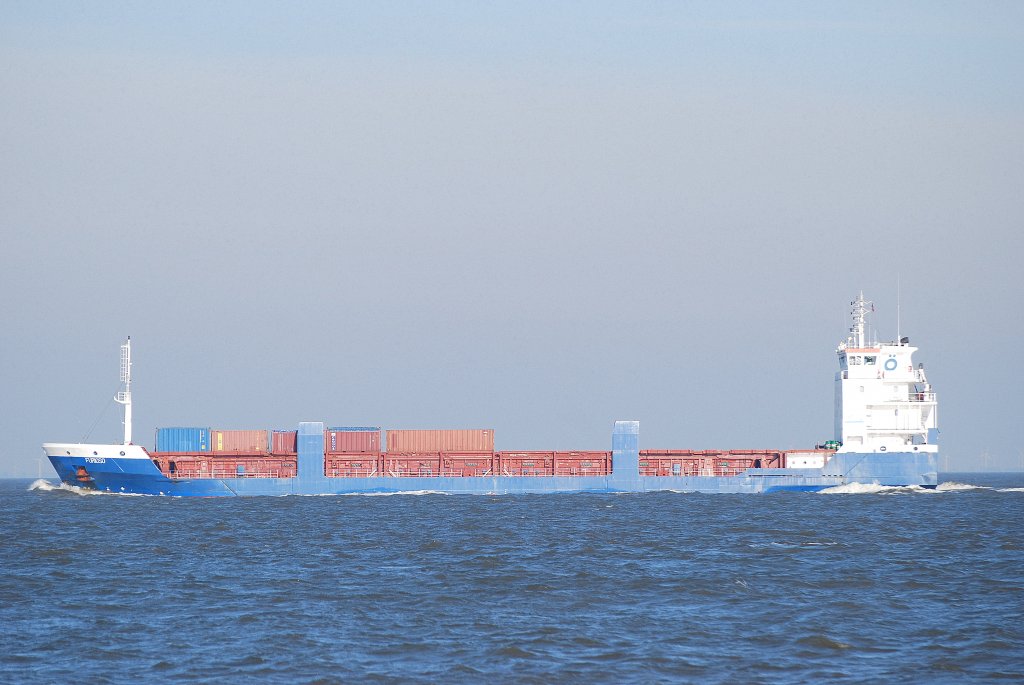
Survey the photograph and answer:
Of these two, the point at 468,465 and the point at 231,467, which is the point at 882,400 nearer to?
the point at 468,465

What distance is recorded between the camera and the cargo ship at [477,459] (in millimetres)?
58781

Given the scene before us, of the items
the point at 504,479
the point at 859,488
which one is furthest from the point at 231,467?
the point at 859,488

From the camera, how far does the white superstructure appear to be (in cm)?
5944

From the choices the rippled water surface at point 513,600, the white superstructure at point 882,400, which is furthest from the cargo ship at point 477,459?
the rippled water surface at point 513,600

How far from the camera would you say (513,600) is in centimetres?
2550

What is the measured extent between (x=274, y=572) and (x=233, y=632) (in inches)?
312

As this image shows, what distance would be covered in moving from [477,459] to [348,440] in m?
7.43

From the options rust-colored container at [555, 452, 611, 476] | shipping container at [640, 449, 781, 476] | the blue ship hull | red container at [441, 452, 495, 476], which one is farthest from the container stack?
shipping container at [640, 449, 781, 476]

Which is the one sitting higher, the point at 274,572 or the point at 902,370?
the point at 902,370

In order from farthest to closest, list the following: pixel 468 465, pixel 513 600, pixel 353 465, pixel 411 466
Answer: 1. pixel 468 465
2. pixel 411 466
3. pixel 353 465
4. pixel 513 600

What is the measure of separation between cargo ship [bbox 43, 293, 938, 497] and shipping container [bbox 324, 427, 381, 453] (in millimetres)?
57

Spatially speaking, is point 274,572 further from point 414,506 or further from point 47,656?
point 414,506

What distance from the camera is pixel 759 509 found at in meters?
51.5

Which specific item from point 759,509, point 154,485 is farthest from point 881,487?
point 154,485
